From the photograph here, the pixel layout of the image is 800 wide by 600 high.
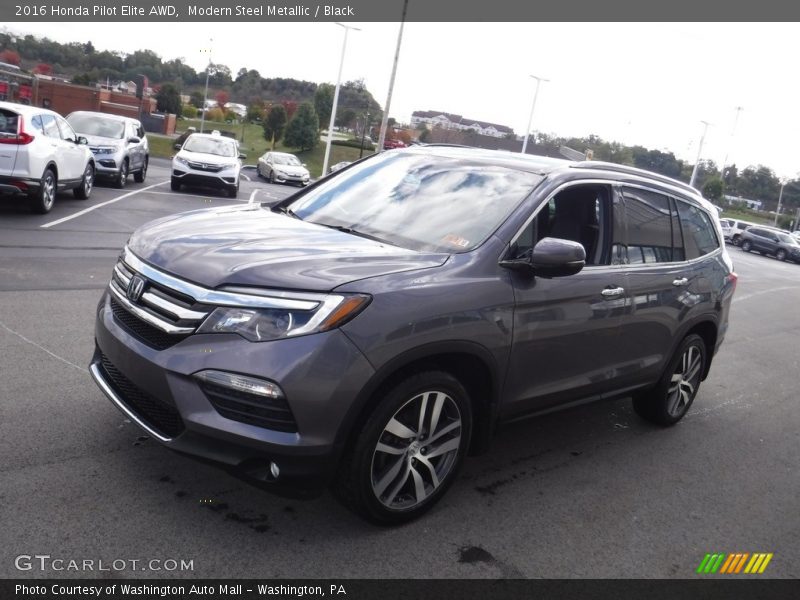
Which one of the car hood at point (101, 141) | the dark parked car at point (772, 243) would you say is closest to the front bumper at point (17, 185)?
the car hood at point (101, 141)

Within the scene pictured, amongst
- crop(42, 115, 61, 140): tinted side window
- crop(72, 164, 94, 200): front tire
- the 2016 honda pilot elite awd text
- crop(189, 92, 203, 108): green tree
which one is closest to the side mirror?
the 2016 honda pilot elite awd text

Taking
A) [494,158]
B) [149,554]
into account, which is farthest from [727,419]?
[149,554]

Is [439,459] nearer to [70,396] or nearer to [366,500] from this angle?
[366,500]

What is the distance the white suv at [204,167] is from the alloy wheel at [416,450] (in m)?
15.9

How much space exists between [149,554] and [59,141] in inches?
415

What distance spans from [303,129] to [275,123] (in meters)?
4.47

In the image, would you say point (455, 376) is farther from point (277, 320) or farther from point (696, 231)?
point (696, 231)

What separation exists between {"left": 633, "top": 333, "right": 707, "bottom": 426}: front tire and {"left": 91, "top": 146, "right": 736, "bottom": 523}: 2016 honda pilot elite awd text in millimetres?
344

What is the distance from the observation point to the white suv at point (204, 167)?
18.1 m

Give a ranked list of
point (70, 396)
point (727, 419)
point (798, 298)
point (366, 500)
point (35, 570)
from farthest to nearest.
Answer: point (798, 298) < point (727, 419) < point (70, 396) < point (366, 500) < point (35, 570)

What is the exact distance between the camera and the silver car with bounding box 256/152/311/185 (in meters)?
30.3

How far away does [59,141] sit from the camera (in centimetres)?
1174
